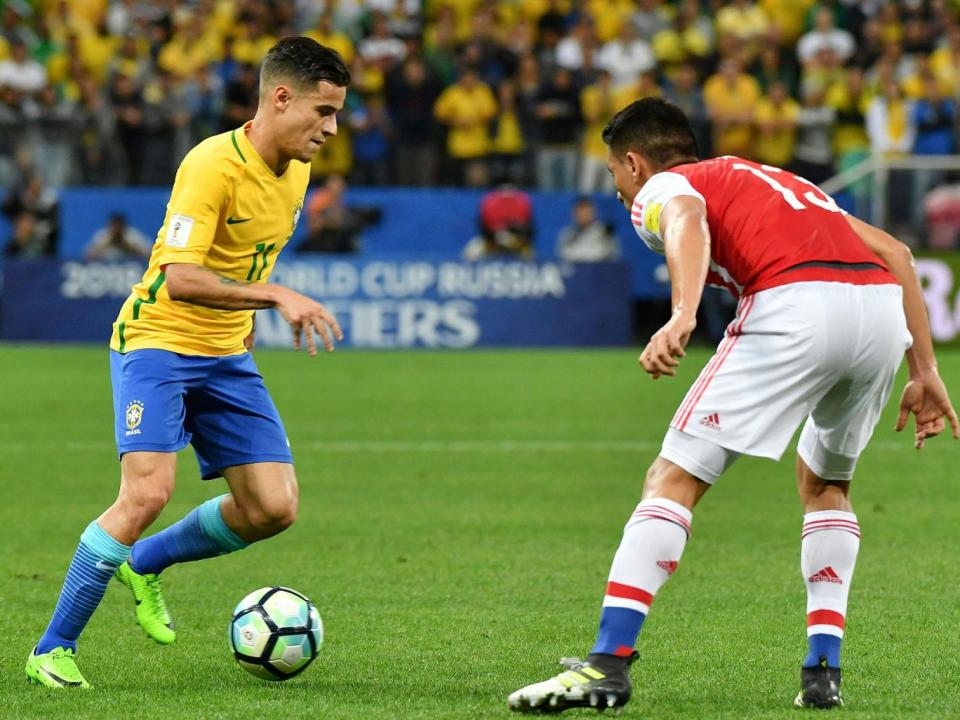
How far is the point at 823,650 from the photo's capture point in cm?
492

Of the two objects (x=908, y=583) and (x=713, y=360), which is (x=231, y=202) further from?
(x=908, y=583)

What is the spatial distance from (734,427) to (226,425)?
1953mm

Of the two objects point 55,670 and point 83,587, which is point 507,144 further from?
point 55,670

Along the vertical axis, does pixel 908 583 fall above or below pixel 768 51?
below

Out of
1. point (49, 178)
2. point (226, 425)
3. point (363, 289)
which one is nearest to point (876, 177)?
point (363, 289)

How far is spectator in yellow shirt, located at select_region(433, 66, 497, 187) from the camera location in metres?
20.7

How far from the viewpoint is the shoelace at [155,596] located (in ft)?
19.3

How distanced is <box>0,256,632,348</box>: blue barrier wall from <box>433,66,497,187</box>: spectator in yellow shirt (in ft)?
5.57

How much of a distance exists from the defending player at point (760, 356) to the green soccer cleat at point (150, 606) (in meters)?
1.74

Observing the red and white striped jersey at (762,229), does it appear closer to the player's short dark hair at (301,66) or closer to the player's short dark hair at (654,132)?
the player's short dark hair at (654,132)

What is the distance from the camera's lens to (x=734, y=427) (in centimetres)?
457

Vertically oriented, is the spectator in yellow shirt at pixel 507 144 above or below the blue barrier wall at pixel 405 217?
above

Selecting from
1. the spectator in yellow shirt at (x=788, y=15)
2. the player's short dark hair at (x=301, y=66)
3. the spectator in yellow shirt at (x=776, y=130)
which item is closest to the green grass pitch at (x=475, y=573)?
the player's short dark hair at (x=301, y=66)

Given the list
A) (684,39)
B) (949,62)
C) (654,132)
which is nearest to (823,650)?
(654,132)
